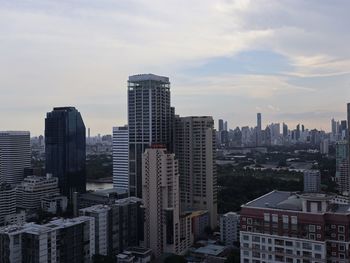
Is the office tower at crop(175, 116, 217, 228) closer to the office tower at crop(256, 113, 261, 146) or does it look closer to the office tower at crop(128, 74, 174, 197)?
the office tower at crop(128, 74, 174, 197)

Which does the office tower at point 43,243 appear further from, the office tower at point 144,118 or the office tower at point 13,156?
the office tower at point 13,156

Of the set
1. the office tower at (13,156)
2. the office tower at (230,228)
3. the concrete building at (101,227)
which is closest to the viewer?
the concrete building at (101,227)

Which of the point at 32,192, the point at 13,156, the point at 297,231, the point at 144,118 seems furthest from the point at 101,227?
the point at 13,156

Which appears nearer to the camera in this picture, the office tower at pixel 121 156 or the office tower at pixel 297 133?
the office tower at pixel 121 156

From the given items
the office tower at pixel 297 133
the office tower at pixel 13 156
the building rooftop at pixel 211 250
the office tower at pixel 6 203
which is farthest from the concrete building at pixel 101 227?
the office tower at pixel 297 133

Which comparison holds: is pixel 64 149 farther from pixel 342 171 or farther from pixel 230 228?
pixel 342 171
